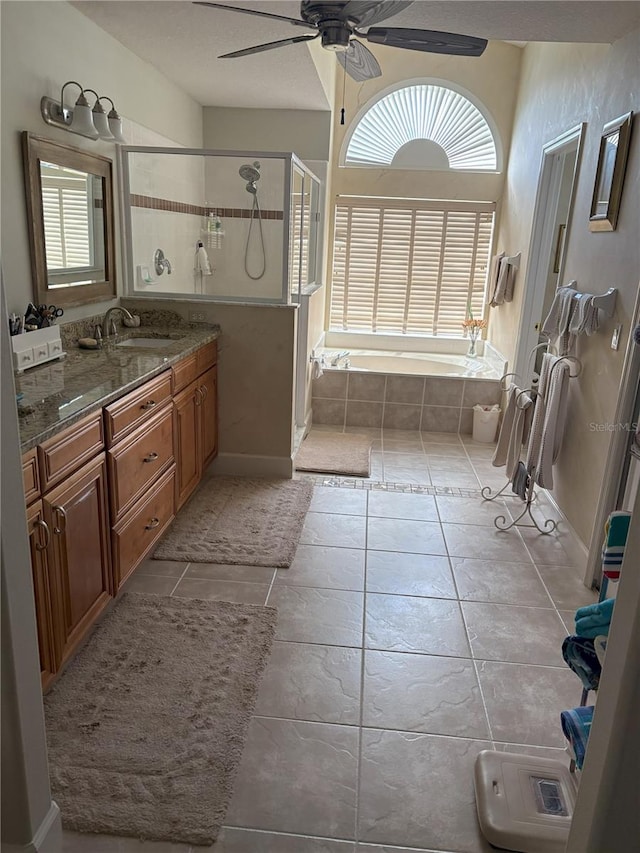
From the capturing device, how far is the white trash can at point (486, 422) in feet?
16.4

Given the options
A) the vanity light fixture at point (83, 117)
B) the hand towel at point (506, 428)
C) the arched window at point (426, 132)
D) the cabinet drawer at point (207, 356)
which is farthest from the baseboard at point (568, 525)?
A: the arched window at point (426, 132)

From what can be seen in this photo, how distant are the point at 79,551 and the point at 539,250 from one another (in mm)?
3804

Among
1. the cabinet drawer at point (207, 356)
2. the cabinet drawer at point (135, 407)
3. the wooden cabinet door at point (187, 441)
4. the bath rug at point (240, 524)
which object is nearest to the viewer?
the cabinet drawer at point (135, 407)

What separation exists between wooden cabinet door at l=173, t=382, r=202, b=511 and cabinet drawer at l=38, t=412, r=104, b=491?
2.95 feet

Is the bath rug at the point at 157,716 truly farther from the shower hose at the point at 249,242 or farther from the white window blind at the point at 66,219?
the shower hose at the point at 249,242

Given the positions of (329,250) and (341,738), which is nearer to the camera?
(341,738)

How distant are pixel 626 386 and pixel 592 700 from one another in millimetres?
1258

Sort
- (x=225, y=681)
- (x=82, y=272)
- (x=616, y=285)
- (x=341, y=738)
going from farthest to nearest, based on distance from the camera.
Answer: (x=82, y=272), (x=616, y=285), (x=225, y=681), (x=341, y=738)

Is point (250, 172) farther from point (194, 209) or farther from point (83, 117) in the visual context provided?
point (83, 117)

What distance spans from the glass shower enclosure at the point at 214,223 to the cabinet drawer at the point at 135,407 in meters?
1.15

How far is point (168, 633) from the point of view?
242 cm

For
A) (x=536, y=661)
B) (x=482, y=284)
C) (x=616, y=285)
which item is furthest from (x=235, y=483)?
(x=482, y=284)

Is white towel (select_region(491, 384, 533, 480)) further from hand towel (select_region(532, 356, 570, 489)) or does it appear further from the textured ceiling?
the textured ceiling

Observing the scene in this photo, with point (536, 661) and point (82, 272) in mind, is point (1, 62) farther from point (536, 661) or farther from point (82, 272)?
point (536, 661)
